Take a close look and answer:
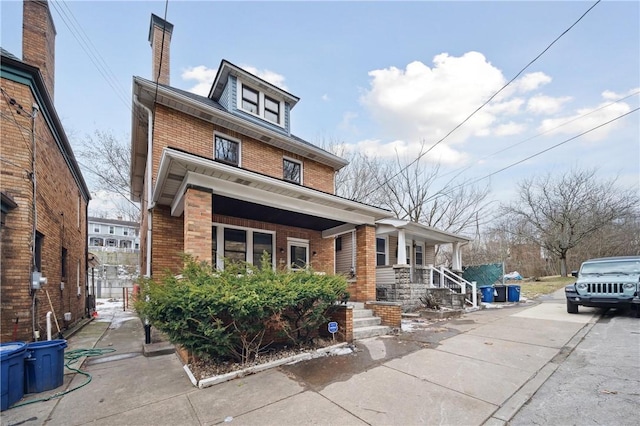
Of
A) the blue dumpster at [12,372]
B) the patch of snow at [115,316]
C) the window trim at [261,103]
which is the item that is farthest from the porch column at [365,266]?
the patch of snow at [115,316]

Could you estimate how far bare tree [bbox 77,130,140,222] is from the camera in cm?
1831

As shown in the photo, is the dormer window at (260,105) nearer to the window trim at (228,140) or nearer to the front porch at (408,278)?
the window trim at (228,140)

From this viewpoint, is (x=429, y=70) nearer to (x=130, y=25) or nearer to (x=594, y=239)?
(x=130, y=25)

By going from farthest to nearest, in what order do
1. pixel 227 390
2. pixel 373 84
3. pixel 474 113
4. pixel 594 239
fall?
pixel 594 239
pixel 373 84
pixel 474 113
pixel 227 390

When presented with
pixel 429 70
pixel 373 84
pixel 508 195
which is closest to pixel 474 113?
pixel 429 70

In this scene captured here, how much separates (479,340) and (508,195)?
2583cm

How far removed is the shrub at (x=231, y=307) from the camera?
4.43 meters

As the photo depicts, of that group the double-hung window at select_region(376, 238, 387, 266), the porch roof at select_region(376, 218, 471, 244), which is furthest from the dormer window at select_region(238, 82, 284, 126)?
the double-hung window at select_region(376, 238, 387, 266)

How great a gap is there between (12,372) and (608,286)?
43.2 feet

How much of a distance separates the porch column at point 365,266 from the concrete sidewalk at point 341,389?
6.62 feet

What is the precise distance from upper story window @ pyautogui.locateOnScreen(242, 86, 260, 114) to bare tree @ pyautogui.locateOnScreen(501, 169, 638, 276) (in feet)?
82.8

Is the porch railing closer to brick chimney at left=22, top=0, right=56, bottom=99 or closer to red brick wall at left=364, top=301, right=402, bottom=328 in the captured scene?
red brick wall at left=364, top=301, right=402, bottom=328

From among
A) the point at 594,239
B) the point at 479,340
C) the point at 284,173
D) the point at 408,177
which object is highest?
the point at 408,177

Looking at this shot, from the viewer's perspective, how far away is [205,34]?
8.21 meters
